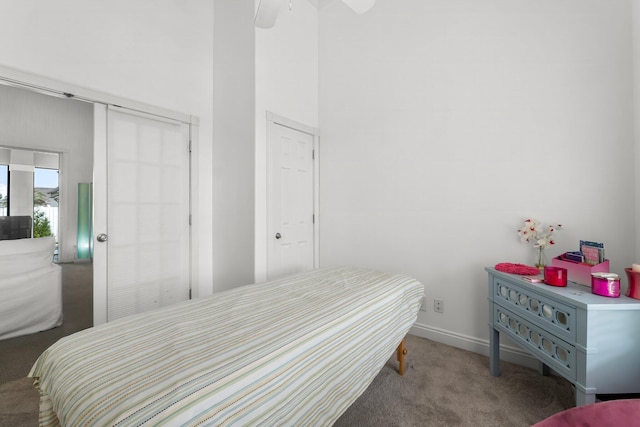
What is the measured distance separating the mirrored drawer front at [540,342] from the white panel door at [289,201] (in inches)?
73.6

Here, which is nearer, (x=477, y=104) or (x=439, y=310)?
(x=477, y=104)

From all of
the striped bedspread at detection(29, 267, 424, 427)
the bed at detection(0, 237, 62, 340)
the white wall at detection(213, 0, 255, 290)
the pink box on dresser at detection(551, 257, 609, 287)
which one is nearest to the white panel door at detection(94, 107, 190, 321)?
the white wall at detection(213, 0, 255, 290)

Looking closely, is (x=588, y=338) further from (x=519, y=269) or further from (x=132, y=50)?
(x=132, y=50)

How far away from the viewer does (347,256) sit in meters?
3.16

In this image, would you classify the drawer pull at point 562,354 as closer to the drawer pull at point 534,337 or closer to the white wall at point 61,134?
the drawer pull at point 534,337

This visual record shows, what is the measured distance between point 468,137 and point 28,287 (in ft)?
12.6

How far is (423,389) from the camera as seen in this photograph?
187cm

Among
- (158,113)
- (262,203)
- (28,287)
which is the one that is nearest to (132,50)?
(158,113)

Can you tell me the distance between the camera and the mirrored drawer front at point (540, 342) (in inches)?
55.7

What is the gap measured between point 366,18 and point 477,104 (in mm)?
1508

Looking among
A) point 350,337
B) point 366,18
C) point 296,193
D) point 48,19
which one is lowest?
point 350,337

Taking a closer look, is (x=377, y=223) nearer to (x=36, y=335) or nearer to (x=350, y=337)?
(x=350, y=337)

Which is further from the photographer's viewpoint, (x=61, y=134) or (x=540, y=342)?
(x=61, y=134)

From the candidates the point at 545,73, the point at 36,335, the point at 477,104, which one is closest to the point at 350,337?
the point at 477,104
